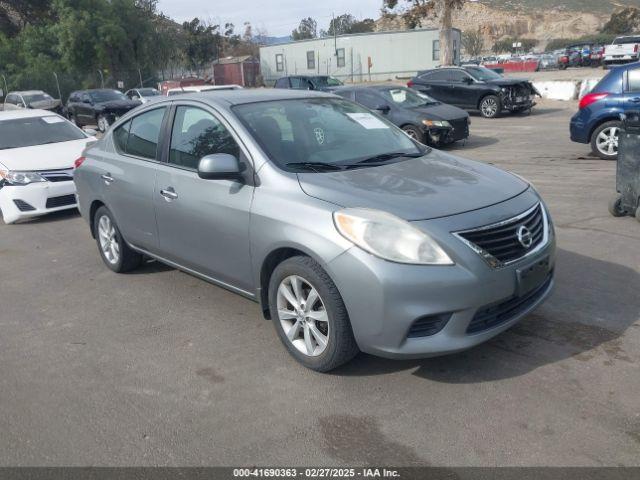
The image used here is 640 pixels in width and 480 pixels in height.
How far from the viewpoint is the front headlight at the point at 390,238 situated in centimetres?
341

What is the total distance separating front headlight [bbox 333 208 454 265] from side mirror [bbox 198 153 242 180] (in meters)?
0.95

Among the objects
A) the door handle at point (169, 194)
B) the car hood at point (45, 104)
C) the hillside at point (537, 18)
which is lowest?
the door handle at point (169, 194)

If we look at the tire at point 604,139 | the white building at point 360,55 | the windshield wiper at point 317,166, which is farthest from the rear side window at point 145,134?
the white building at point 360,55

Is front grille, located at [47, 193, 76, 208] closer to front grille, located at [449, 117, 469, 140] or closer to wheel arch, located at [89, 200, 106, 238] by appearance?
wheel arch, located at [89, 200, 106, 238]

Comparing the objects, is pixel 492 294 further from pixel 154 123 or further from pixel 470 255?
pixel 154 123

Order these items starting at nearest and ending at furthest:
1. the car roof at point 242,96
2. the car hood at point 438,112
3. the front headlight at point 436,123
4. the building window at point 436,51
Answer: the car roof at point 242,96
the front headlight at point 436,123
the car hood at point 438,112
the building window at point 436,51

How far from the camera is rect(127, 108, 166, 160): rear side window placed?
5.20 meters

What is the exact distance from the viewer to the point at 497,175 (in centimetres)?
432

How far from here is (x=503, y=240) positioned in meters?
3.61

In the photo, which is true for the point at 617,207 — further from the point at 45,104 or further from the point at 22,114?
the point at 45,104

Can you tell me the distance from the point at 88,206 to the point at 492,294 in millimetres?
4383

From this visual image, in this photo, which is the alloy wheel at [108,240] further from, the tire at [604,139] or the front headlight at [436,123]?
the front headlight at [436,123]

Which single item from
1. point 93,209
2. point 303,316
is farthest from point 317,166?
point 93,209

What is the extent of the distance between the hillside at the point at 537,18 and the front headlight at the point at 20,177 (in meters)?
103
